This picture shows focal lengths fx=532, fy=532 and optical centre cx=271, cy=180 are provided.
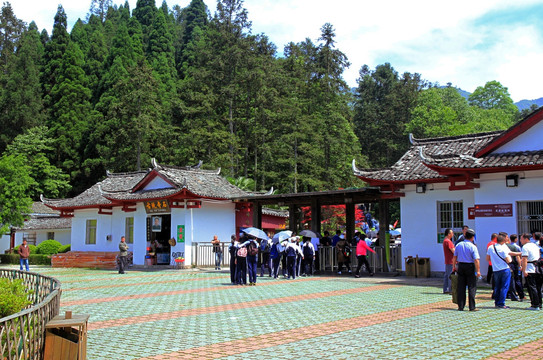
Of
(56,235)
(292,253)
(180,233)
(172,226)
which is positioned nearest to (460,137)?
(292,253)

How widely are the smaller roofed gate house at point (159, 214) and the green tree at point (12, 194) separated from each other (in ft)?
9.50

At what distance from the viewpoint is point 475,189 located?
56.2 ft

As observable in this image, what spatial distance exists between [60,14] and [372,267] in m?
52.3

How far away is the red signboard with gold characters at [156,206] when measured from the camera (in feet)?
85.0

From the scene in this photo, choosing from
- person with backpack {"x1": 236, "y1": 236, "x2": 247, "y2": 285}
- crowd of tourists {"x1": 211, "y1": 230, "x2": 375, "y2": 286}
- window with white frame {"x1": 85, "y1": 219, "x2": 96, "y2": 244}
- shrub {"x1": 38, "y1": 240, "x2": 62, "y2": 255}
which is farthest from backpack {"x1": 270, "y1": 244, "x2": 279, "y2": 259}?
shrub {"x1": 38, "y1": 240, "x2": 62, "y2": 255}

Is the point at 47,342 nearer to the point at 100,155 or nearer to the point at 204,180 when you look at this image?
the point at 204,180

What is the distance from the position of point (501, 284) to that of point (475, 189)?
21.4 ft

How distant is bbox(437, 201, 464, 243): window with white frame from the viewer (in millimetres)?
18516

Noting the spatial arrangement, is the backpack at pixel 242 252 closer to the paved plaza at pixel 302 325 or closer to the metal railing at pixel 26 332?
the paved plaza at pixel 302 325

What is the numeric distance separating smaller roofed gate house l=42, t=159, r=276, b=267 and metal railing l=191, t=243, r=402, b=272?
47 centimetres

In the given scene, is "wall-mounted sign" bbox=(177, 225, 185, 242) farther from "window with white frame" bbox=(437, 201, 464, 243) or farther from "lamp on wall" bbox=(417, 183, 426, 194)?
"window with white frame" bbox=(437, 201, 464, 243)

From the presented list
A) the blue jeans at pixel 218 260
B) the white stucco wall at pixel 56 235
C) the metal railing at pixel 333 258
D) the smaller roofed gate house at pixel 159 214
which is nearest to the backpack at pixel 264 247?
the metal railing at pixel 333 258

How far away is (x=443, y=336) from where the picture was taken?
25.9 feet

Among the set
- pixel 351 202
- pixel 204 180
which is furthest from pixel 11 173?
pixel 351 202
